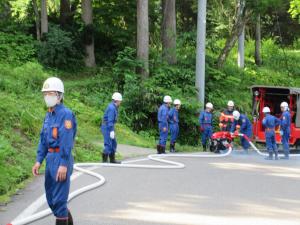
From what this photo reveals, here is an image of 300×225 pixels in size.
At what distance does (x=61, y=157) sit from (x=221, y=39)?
1383 inches

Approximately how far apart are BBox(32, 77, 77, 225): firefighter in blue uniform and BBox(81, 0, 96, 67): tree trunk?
2145 centimetres

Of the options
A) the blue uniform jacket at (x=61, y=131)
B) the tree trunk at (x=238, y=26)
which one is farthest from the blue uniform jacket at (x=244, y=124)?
the blue uniform jacket at (x=61, y=131)

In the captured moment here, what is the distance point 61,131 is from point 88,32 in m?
21.7

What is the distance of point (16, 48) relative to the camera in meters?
27.0

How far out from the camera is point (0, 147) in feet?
37.8

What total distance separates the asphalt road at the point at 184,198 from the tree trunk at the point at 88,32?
49.3 ft

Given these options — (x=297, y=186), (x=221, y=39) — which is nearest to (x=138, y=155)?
(x=297, y=186)

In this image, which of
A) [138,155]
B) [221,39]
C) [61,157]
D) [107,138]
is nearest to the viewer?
[61,157]

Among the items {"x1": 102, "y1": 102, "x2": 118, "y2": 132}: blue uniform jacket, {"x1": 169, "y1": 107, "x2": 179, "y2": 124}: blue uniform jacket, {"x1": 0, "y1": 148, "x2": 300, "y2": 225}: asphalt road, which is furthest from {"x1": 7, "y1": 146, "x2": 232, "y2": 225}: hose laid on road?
{"x1": 169, "y1": 107, "x2": 179, "y2": 124}: blue uniform jacket

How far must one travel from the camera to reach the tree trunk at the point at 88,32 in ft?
93.3

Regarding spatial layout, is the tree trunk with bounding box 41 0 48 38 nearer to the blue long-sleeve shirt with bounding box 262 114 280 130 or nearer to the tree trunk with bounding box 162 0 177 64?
the tree trunk with bounding box 162 0 177 64

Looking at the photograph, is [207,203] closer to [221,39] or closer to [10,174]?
[10,174]

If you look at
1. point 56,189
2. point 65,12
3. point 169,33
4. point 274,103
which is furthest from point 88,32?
point 56,189

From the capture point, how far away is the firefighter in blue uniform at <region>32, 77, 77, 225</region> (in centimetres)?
708
